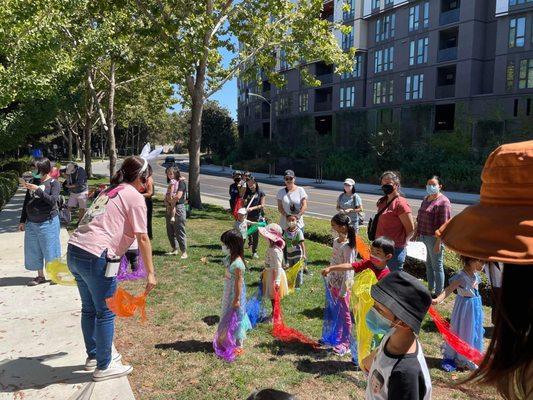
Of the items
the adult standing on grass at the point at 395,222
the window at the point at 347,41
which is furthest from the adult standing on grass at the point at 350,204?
the window at the point at 347,41

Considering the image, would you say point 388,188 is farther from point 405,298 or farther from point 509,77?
point 509,77

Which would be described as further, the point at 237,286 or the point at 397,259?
the point at 397,259

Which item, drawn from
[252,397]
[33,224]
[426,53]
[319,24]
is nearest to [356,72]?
[426,53]

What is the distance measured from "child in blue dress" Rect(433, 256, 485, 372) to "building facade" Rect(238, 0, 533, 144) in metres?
24.7

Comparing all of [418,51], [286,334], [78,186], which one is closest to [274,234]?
[286,334]

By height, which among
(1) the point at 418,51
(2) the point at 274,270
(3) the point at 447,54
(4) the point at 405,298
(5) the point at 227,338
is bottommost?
(5) the point at 227,338

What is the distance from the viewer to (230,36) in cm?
1781

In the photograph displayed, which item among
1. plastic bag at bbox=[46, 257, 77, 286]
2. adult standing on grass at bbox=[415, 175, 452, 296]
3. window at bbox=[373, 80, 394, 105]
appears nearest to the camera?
plastic bag at bbox=[46, 257, 77, 286]

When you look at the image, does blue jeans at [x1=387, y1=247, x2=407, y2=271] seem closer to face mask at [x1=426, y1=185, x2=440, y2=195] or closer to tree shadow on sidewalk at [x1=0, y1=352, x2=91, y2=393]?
face mask at [x1=426, y1=185, x2=440, y2=195]

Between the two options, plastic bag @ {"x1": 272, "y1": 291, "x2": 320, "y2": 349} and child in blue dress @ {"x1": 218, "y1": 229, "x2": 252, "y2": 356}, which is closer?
child in blue dress @ {"x1": 218, "y1": 229, "x2": 252, "y2": 356}

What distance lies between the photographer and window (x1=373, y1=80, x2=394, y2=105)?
40.9 meters

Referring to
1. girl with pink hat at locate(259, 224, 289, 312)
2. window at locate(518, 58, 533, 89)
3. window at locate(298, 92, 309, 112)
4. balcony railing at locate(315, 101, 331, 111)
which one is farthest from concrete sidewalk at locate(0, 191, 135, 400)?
window at locate(298, 92, 309, 112)

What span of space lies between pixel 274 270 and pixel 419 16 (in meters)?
38.7

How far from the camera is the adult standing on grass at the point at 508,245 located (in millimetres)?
1058
